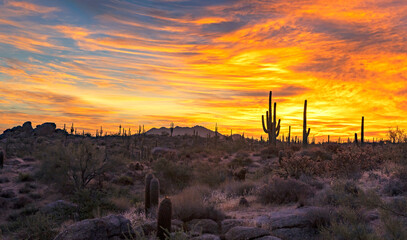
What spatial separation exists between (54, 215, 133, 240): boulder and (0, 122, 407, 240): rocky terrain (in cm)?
3

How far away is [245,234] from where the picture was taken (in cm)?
948

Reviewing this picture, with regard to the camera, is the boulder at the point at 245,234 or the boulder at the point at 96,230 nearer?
the boulder at the point at 96,230

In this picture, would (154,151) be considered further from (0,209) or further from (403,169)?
(403,169)

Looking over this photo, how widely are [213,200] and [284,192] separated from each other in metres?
3.54

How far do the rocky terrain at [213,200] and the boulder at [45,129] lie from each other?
150 feet

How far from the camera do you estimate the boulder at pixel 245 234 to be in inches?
369

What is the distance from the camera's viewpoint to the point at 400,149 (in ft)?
65.5

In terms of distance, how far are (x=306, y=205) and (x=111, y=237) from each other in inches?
285

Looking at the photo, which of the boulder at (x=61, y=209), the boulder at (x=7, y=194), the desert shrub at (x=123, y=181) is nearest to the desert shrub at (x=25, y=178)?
the boulder at (x=7, y=194)

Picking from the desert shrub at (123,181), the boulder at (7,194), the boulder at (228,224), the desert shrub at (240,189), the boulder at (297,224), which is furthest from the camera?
the desert shrub at (123,181)

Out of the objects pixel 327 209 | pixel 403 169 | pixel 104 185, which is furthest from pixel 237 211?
pixel 104 185

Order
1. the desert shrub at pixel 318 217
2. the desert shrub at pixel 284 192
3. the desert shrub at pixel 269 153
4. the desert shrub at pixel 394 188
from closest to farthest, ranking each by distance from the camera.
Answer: the desert shrub at pixel 318 217 → the desert shrub at pixel 394 188 → the desert shrub at pixel 284 192 → the desert shrub at pixel 269 153

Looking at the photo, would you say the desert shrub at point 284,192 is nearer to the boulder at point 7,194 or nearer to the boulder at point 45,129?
the boulder at point 7,194

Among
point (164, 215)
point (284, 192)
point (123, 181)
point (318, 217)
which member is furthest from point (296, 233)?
point (123, 181)
